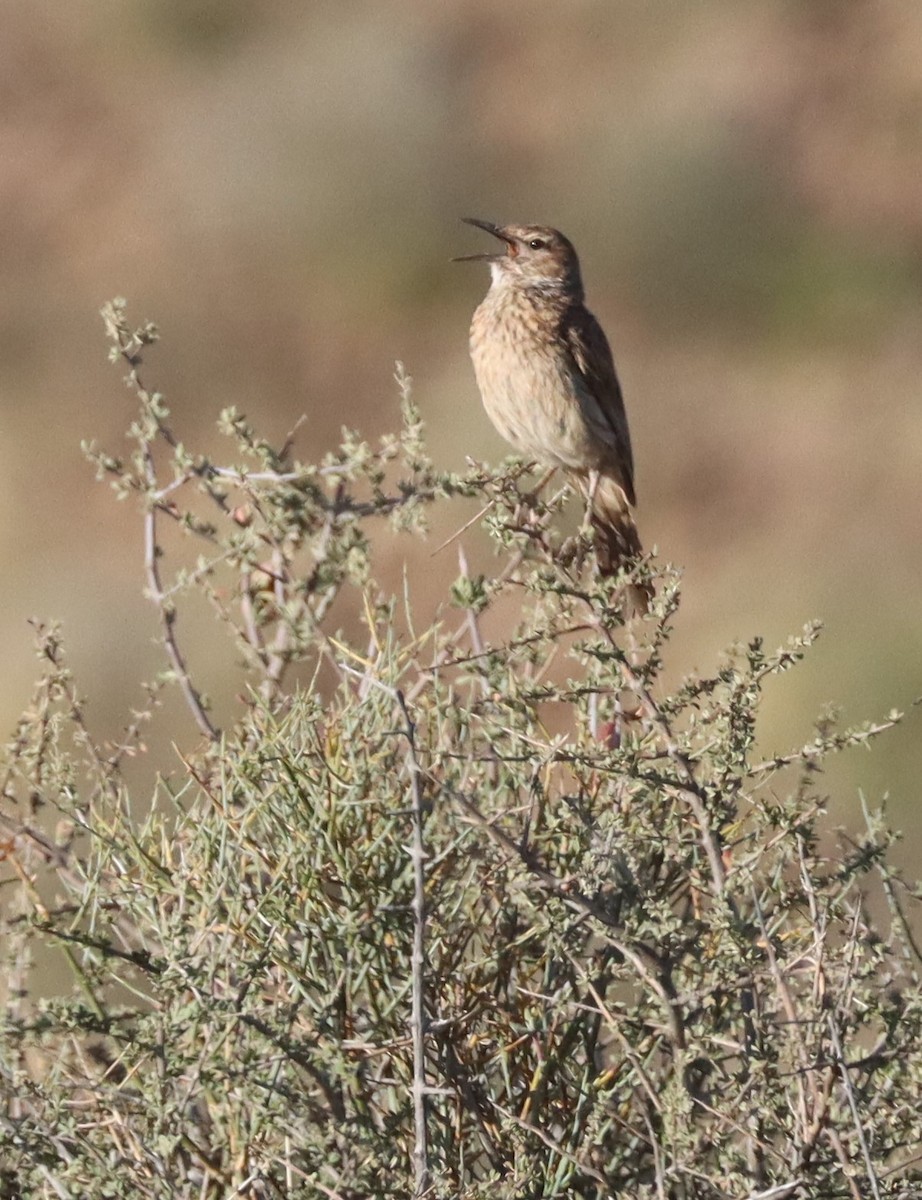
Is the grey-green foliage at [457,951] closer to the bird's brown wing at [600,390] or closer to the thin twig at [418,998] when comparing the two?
the thin twig at [418,998]

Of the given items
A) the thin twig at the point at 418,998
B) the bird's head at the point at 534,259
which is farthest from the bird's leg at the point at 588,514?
the bird's head at the point at 534,259

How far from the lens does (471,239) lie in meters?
11.1

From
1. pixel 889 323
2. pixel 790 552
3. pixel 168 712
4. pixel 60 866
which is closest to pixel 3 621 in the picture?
pixel 168 712

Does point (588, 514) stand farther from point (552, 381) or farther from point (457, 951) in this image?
point (552, 381)

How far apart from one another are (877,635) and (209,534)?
634cm

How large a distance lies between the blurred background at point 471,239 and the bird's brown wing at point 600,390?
4.12 m

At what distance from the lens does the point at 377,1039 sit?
163cm

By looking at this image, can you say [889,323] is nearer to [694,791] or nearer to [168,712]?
[168,712]

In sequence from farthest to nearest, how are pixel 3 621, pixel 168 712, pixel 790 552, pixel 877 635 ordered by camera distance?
pixel 790 552 → pixel 3 621 → pixel 877 635 → pixel 168 712

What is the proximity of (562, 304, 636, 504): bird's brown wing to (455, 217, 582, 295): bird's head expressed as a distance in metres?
0.11

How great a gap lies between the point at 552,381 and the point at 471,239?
23.8 ft

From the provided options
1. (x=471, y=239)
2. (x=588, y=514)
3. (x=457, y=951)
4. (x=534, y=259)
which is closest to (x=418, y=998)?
(x=457, y=951)

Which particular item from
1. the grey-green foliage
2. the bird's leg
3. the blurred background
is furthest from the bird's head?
the blurred background

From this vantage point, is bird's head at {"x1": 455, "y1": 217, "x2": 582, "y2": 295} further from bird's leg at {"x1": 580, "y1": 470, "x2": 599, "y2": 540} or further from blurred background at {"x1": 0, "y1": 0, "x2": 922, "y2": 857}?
blurred background at {"x1": 0, "y1": 0, "x2": 922, "y2": 857}
